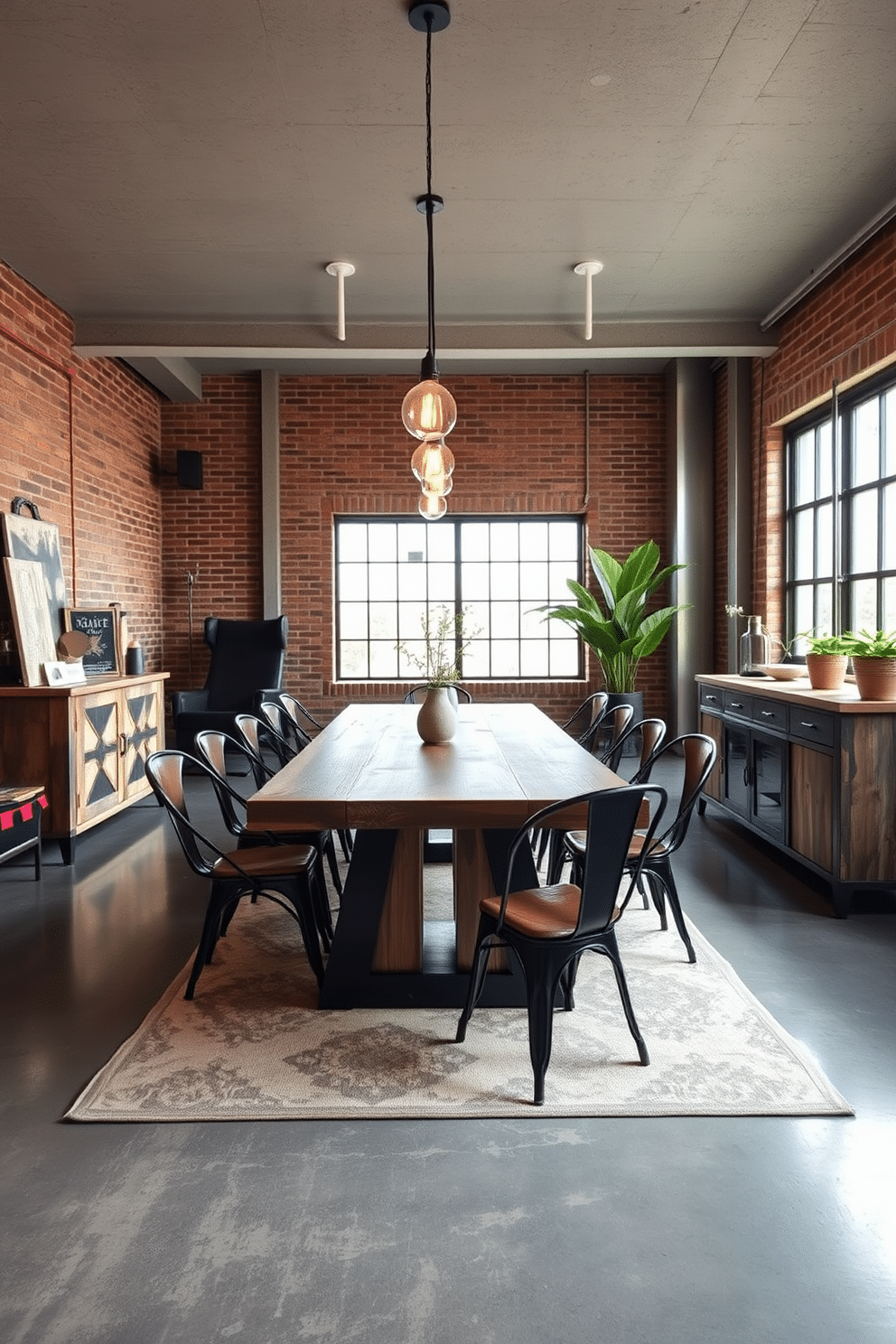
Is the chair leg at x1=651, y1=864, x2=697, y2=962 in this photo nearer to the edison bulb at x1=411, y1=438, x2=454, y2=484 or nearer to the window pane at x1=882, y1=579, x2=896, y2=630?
the edison bulb at x1=411, y1=438, x2=454, y2=484

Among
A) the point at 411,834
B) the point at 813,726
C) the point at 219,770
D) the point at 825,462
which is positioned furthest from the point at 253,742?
the point at 825,462

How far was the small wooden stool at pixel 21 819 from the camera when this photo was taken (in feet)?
13.6

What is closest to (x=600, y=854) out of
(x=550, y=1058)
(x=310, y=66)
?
(x=550, y=1058)

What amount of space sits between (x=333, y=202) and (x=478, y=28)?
1.42 meters

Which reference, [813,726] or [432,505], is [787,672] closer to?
[813,726]

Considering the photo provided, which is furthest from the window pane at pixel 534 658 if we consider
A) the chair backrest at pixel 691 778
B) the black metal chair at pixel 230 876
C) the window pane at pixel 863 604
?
the black metal chair at pixel 230 876

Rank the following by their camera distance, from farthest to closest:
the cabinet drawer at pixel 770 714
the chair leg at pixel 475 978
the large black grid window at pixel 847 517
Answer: the large black grid window at pixel 847 517
the cabinet drawer at pixel 770 714
the chair leg at pixel 475 978

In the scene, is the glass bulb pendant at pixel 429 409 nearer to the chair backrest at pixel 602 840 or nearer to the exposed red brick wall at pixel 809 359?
the chair backrest at pixel 602 840

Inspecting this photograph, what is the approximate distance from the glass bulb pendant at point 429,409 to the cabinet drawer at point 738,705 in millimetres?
2271

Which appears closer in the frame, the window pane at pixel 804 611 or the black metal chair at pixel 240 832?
the black metal chair at pixel 240 832

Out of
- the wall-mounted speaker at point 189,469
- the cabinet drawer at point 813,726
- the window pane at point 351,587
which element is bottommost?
the cabinet drawer at point 813,726

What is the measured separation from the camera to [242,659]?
745 cm

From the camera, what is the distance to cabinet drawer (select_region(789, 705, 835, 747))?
12.3ft

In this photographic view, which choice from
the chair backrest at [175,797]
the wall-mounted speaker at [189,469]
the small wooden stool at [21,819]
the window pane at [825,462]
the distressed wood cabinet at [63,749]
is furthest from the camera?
the wall-mounted speaker at [189,469]
